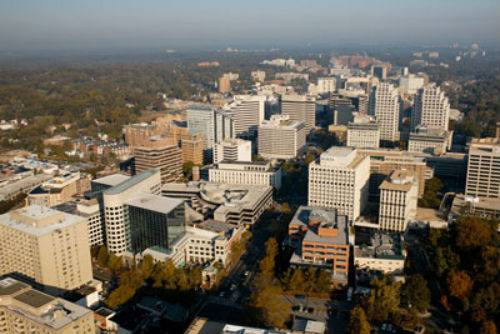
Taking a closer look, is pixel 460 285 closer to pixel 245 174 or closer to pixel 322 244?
pixel 322 244

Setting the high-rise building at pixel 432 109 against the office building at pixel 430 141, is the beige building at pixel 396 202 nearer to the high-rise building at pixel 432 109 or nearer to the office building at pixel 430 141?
the office building at pixel 430 141

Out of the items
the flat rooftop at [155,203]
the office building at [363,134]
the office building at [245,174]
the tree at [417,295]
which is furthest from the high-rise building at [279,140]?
the tree at [417,295]

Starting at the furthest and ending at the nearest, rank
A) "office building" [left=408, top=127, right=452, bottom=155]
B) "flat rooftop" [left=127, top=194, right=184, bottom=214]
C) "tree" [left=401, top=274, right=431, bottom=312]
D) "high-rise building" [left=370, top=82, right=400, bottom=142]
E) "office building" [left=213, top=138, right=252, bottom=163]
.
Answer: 1. "high-rise building" [left=370, top=82, right=400, bottom=142]
2. "office building" [left=408, top=127, right=452, bottom=155]
3. "office building" [left=213, top=138, right=252, bottom=163]
4. "flat rooftop" [left=127, top=194, right=184, bottom=214]
5. "tree" [left=401, top=274, right=431, bottom=312]

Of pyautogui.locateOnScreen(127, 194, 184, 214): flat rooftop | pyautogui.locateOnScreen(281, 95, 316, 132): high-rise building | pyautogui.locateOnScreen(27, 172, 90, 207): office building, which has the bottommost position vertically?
pyautogui.locateOnScreen(27, 172, 90, 207): office building

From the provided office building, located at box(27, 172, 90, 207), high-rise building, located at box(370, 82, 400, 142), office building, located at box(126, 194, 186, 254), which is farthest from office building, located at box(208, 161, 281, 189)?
high-rise building, located at box(370, 82, 400, 142)

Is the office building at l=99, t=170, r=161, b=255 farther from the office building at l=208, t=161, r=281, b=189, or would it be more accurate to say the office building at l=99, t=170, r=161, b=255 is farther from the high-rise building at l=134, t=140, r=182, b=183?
the office building at l=208, t=161, r=281, b=189

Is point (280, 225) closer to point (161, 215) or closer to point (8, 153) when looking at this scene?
point (161, 215)
